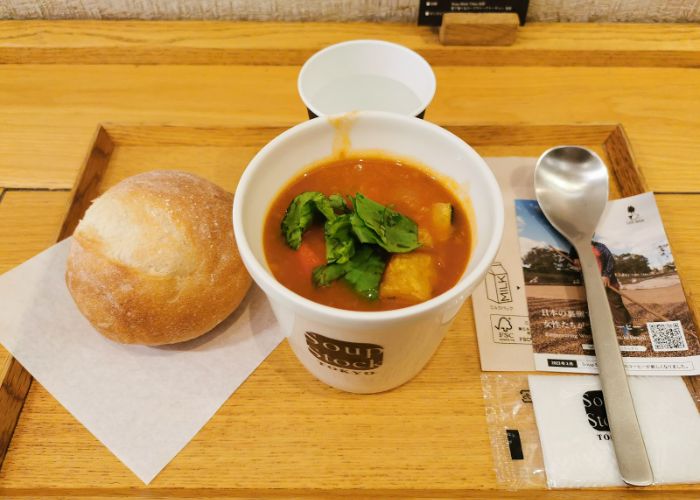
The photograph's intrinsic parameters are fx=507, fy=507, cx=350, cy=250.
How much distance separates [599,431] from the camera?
1028 mm

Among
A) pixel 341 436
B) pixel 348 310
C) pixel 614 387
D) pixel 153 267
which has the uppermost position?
pixel 348 310

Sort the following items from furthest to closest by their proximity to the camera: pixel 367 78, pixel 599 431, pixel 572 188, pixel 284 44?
pixel 284 44, pixel 367 78, pixel 572 188, pixel 599 431

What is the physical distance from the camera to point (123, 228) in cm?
110

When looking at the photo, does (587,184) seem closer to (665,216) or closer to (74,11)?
(665,216)

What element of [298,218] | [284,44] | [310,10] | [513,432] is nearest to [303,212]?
[298,218]

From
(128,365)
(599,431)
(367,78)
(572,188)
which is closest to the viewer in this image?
(599,431)

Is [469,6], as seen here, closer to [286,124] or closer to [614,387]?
[286,124]

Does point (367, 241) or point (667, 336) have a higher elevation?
point (367, 241)

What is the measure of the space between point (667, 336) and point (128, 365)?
3.99 feet

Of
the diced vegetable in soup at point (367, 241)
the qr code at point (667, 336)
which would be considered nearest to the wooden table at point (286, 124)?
the qr code at point (667, 336)

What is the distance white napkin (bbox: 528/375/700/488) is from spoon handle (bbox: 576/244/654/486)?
0.03 metres

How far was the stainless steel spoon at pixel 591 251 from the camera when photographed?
3.21ft

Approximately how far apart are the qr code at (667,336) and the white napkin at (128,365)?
852mm

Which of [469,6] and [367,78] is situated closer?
[367,78]
